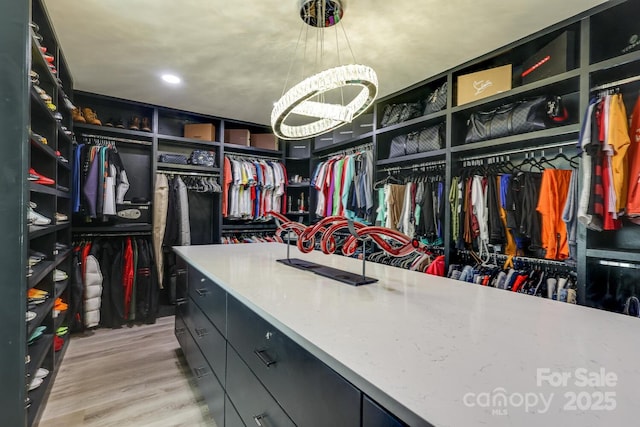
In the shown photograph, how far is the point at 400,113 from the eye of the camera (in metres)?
3.32

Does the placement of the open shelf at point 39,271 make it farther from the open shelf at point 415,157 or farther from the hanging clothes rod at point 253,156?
the open shelf at point 415,157

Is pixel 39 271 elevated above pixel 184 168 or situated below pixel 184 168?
below

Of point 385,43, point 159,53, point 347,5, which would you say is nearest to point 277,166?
point 159,53

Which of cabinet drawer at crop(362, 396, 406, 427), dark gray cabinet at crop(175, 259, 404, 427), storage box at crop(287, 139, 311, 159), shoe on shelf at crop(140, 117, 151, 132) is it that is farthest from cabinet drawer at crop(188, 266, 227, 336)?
storage box at crop(287, 139, 311, 159)

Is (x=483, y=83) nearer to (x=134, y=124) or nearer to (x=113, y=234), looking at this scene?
(x=134, y=124)

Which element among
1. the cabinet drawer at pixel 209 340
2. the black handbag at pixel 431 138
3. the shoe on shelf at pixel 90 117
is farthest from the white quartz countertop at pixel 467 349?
the shoe on shelf at pixel 90 117

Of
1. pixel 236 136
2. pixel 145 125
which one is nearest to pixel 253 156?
pixel 236 136

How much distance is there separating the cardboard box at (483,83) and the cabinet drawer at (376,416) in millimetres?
2648

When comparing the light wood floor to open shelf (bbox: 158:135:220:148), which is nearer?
the light wood floor

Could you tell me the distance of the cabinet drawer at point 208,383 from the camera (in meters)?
1.51

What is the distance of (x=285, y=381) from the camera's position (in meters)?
0.94

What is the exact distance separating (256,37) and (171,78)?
1.17 metres

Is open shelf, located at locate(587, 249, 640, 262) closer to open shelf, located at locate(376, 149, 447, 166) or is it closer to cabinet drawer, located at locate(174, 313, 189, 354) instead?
open shelf, located at locate(376, 149, 447, 166)

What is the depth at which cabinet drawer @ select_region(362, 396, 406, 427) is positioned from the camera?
571 mm
